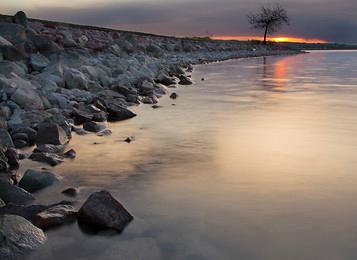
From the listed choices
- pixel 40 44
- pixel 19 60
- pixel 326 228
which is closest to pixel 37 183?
pixel 326 228

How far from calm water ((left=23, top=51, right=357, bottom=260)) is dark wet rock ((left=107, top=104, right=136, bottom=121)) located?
16cm

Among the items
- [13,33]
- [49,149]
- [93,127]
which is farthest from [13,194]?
[13,33]

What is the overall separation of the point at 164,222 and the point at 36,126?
337cm

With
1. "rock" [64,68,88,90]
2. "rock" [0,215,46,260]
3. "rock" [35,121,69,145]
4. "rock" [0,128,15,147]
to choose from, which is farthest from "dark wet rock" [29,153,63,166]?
"rock" [64,68,88,90]

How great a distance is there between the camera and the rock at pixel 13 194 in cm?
387

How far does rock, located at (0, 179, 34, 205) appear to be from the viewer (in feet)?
12.7

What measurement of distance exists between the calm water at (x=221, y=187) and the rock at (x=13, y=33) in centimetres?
613

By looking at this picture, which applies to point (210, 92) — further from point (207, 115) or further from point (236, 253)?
point (236, 253)

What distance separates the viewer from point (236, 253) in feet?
10.0

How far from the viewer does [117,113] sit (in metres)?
7.94

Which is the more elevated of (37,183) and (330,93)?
(37,183)

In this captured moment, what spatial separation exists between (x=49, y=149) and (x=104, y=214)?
2.25m

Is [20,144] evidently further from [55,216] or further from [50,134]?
[55,216]

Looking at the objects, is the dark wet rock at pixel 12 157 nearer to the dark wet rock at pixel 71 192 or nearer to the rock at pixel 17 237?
the dark wet rock at pixel 71 192
